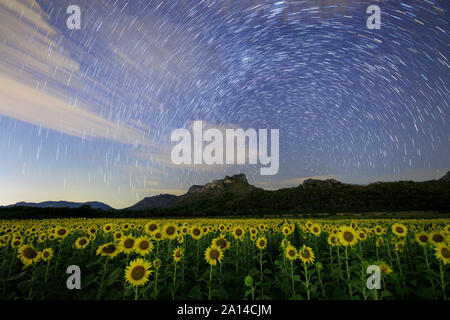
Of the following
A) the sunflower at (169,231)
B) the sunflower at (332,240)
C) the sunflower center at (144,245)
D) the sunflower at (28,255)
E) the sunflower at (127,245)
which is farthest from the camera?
the sunflower at (169,231)

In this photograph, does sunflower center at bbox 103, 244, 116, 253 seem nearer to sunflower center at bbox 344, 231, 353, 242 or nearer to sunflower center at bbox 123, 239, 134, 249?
sunflower center at bbox 123, 239, 134, 249

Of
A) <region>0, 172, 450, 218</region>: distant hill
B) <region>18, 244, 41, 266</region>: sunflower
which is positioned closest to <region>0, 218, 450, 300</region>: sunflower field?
<region>18, 244, 41, 266</region>: sunflower

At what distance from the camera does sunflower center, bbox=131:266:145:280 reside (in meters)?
3.60

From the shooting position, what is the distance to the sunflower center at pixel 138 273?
11.8ft

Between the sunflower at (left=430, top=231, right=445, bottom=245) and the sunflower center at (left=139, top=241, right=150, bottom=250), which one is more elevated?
the sunflower at (left=430, top=231, right=445, bottom=245)

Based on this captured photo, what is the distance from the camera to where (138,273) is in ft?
12.0

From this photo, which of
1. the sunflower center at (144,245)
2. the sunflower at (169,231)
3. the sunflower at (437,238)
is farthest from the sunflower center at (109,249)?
the sunflower at (437,238)

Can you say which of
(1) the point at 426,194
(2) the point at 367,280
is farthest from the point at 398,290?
(1) the point at 426,194

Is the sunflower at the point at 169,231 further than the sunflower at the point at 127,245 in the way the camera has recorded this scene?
Yes

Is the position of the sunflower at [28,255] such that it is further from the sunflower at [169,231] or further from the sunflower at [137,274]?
the sunflower at [137,274]

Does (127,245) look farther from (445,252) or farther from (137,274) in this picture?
(445,252)

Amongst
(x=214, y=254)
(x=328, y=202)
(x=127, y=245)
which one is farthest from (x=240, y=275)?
(x=328, y=202)
